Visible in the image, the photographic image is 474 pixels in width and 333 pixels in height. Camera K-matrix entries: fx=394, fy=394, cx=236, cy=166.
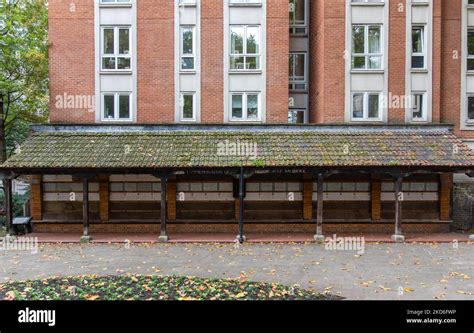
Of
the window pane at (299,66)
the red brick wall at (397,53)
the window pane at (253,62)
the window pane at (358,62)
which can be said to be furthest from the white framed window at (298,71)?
the red brick wall at (397,53)

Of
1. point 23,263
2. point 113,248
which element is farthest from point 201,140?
point 23,263

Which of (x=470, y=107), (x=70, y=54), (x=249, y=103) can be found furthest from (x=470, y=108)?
(x=70, y=54)

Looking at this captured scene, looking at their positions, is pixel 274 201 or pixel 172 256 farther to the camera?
pixel 274 201

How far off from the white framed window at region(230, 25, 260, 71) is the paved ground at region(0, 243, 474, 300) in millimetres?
8571

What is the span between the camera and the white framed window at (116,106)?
18484mm

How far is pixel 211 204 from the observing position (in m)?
17.6

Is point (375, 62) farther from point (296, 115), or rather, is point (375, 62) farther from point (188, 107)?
point (188, 107)

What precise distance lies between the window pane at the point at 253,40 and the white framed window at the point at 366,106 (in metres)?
5.04

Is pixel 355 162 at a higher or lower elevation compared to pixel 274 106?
lower

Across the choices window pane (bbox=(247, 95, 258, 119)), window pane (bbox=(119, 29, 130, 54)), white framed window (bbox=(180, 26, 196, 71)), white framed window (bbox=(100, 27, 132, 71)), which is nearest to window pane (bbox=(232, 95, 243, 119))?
window pane (bbox=(247, 95, 258, 119))

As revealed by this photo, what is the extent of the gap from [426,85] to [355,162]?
640cm

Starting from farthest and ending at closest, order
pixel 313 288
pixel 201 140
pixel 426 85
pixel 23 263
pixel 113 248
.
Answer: pixel 426 85, pixel 201 140, pixel 113 248, pixel 23 263, pixel 313 288

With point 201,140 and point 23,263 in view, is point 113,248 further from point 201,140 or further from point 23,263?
point 201,140

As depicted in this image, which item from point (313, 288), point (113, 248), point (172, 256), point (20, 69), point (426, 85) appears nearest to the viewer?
point (313, 288)
